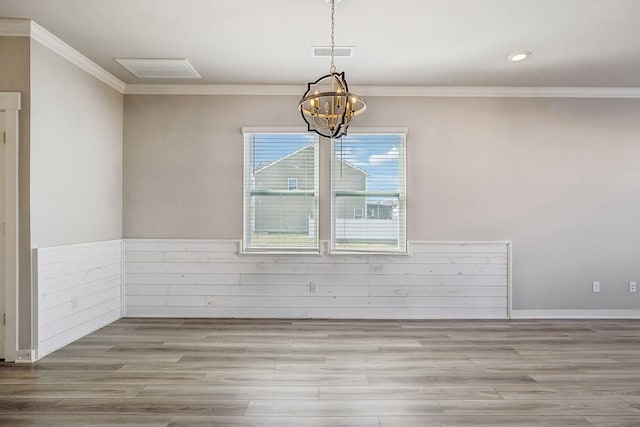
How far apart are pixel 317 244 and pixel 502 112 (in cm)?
273

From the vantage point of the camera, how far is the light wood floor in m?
2.48

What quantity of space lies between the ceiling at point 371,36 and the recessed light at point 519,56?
9cm

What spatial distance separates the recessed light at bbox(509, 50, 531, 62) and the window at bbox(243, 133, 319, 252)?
224 centimetres

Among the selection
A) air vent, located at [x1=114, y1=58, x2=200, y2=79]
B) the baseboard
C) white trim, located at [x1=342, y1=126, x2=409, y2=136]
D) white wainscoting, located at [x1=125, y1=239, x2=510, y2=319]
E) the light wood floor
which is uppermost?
air vent, located at [x1=114, y1=58, x2=200, y2=79]

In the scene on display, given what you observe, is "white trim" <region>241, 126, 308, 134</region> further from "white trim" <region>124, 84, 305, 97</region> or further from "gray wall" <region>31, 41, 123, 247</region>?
"gray wall" <region>31, 41, 123, 247</region>

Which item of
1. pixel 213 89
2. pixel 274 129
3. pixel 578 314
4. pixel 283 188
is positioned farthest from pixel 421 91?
pixel 578 314

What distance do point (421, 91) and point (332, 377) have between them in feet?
11.2

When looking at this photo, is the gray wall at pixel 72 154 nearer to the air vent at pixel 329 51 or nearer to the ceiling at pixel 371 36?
the ceiling at pixel 371 36

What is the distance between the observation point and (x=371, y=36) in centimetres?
347

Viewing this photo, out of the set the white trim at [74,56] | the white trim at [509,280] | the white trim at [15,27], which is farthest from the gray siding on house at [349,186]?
the white trim at [15,27]

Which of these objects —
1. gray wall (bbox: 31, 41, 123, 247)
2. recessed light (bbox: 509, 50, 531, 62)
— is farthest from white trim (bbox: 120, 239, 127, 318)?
recessed light (bbox: 509, 50, 531, 62)

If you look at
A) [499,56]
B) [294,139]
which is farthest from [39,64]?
[499,56]

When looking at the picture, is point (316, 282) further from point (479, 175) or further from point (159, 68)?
point (159, 68)

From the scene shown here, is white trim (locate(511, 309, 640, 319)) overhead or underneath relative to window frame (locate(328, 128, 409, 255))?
underneath
